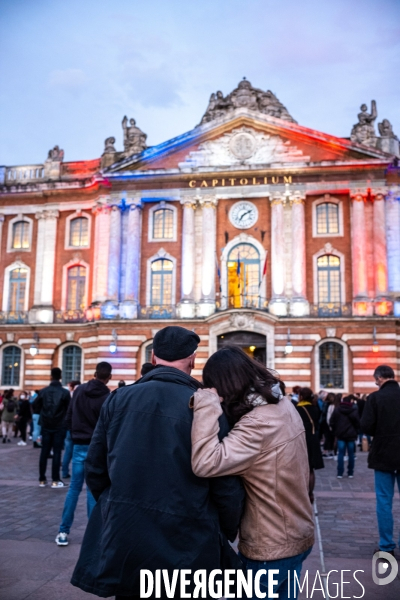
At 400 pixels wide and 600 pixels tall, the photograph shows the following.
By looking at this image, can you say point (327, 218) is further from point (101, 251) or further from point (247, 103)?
point (101, 251)

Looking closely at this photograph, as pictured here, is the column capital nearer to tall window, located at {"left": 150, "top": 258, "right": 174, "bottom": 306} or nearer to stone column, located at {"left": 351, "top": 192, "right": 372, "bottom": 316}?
tall window, located at {"left": 150, "top": 258, "right": 174, "bottom": 306}

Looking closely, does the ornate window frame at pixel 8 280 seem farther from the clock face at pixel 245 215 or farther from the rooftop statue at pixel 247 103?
the rooftop statue at pixel 247 103

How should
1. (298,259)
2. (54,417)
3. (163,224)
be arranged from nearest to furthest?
(54,417) < (298,259) < (163,224)

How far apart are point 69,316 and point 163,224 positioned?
21.3ft

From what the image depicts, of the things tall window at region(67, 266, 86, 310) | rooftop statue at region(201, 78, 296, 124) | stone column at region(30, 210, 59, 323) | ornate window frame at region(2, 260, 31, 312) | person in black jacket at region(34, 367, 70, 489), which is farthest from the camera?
ornate window frame at region(2, 260, 31, 312)

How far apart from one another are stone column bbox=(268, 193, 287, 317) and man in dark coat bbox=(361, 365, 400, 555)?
1866cm

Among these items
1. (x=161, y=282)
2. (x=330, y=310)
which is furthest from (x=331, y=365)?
(x=161, y=282)

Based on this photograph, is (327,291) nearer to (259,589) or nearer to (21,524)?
(21,524)

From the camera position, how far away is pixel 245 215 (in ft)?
88.3

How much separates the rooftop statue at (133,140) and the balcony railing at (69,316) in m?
8.39

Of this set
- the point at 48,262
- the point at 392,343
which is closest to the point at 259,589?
the point at 392,343

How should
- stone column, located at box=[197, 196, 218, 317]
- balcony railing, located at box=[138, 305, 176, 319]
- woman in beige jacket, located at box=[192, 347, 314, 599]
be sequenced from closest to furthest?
woman in beige jacket, located at box=[192, 347, 314, 599], stone column, located at box=[197, 196, 218, 317], balcony railing, located at box=[138, 305, 176, 319]

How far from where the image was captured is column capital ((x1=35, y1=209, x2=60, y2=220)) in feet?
96.0

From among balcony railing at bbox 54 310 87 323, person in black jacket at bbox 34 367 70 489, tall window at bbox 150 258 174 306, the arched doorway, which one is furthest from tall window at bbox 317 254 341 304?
Answer: person in black jacket at bbox 34 367 70 489
